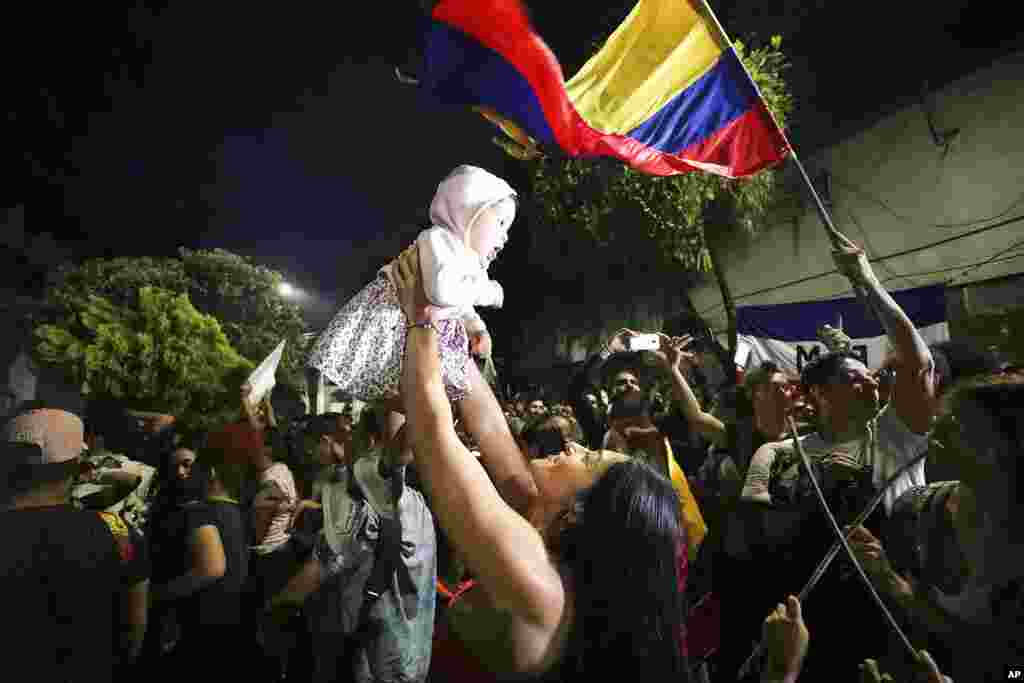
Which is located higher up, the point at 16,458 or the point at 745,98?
the point at 745,98

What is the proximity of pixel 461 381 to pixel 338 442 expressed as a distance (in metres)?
4.03

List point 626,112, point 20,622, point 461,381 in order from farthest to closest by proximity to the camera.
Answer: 1. point 626,112
2. point 20,622
3. point 461,381

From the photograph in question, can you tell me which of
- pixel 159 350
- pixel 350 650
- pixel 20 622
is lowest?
pixel 350 650

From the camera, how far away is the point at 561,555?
1392 millimetres

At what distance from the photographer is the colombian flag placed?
2779mm

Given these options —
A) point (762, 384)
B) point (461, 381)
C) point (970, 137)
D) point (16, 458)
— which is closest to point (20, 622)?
point (16, 458)

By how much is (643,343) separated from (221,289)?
28.5 meters

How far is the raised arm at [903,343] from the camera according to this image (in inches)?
92.6

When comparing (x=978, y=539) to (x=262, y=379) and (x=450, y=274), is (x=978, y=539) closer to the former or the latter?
(x=450, y=274)

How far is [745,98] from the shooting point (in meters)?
3.01

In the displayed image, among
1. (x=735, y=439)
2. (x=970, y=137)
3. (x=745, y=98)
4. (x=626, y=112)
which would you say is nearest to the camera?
(x=745, y=98)

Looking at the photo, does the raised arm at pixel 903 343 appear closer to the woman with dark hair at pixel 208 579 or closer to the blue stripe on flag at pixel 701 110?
the blue stripe on flag at pixel 701 110

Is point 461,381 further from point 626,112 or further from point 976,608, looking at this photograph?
point 626,112

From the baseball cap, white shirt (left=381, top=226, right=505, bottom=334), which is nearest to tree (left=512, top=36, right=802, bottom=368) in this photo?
the baseball cap
